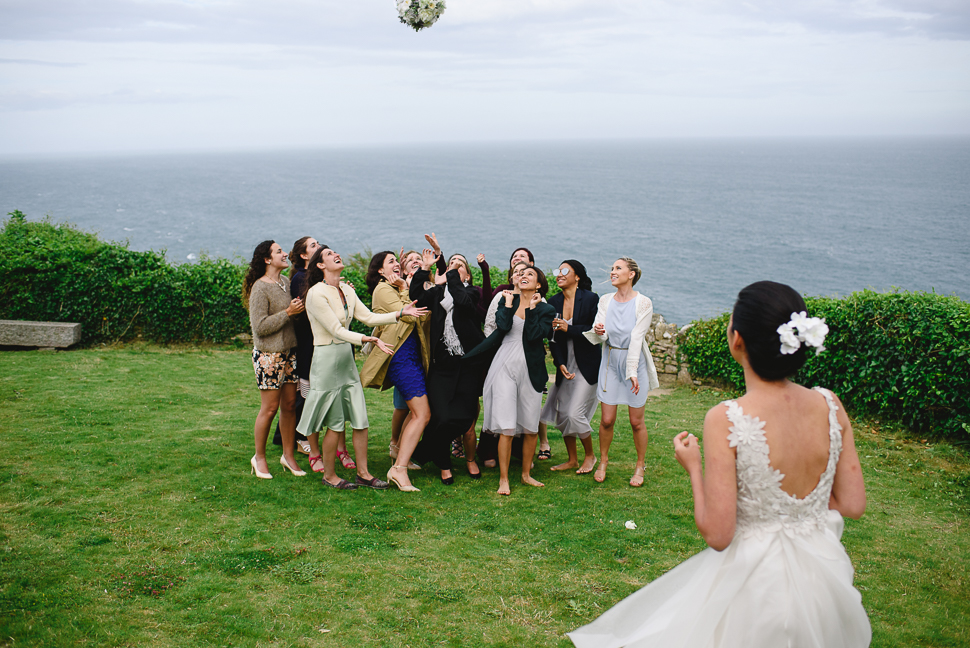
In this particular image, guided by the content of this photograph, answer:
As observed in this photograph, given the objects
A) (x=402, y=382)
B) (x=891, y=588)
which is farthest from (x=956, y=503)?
(x=402, y=382)

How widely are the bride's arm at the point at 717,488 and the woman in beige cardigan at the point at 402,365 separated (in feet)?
14.5

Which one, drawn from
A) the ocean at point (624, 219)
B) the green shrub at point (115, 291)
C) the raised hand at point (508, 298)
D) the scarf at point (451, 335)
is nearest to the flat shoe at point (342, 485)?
the scarf at point (451, 335)

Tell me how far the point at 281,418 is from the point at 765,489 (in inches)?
223

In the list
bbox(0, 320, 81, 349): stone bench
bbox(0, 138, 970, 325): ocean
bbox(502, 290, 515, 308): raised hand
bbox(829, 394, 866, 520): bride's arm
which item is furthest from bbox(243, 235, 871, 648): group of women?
bbox(0, 138, 970, 325): ocean

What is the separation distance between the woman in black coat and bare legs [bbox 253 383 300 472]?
1.53 metres

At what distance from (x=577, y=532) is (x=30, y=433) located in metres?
6.70

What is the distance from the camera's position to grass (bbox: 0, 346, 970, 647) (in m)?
4.53

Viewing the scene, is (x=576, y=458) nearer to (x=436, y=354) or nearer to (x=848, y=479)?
(x=436, y=354)

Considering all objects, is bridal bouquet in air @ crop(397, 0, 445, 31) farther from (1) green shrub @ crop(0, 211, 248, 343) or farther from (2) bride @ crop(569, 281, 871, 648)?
(1) green shrub @ crop(0, 211, 248, 343)

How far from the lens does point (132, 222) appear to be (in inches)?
3888

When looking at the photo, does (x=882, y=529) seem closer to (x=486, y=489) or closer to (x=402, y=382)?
(x=486, y=489)

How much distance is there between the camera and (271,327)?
682 cm

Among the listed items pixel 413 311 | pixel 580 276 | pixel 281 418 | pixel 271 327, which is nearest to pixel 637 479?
pixel 580 276

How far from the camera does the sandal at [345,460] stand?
25.5 feet
